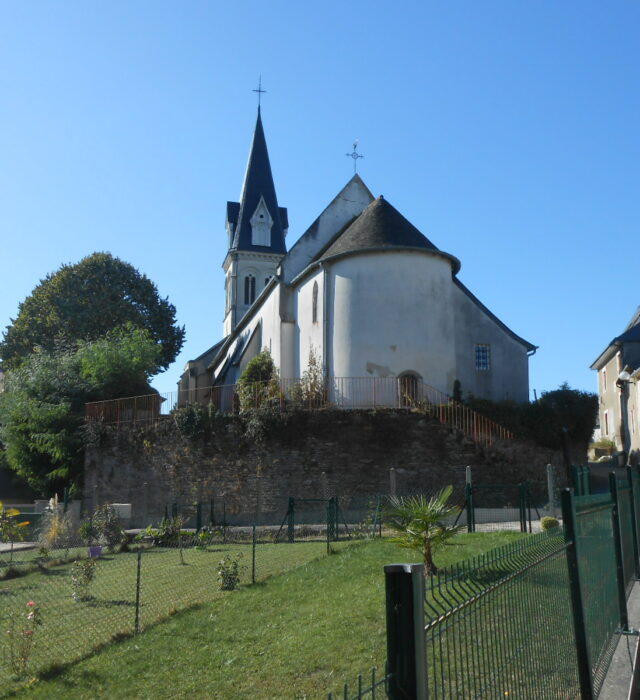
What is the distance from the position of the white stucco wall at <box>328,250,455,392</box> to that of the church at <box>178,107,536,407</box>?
0.12 ft

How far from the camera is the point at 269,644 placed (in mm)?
7785

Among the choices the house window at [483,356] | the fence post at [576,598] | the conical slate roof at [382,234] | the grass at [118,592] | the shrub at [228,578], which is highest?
the conical slate roof at [382,234]

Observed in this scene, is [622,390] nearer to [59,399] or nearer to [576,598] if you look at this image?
[59,399]

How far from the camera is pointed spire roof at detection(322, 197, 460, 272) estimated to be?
2728 cm

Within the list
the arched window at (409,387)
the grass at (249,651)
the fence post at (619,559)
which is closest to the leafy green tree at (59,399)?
the arched window at (409,387)

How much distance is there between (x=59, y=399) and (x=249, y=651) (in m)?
25.6

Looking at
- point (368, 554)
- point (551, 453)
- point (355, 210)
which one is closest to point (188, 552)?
point (368, 554)

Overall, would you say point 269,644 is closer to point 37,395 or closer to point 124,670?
point 124,670

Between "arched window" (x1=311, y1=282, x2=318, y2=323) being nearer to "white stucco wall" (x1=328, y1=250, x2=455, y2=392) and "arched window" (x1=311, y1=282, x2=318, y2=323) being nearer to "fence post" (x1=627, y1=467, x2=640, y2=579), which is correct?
"white stucco wall" (x1=328, y1=250, x2=455, y2=392)

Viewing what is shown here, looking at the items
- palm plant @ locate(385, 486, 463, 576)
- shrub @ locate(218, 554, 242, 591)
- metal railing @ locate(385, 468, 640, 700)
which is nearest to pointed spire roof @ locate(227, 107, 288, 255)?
shrub @ locate(218, 554, 242, 591)

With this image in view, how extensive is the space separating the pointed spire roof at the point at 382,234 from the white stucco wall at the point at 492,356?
2503mm

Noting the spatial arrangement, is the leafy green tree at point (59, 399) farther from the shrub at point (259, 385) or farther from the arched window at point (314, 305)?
the arched window at point (314, 305)

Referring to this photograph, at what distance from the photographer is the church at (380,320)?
26.5 m

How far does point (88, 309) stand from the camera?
4616 cm
